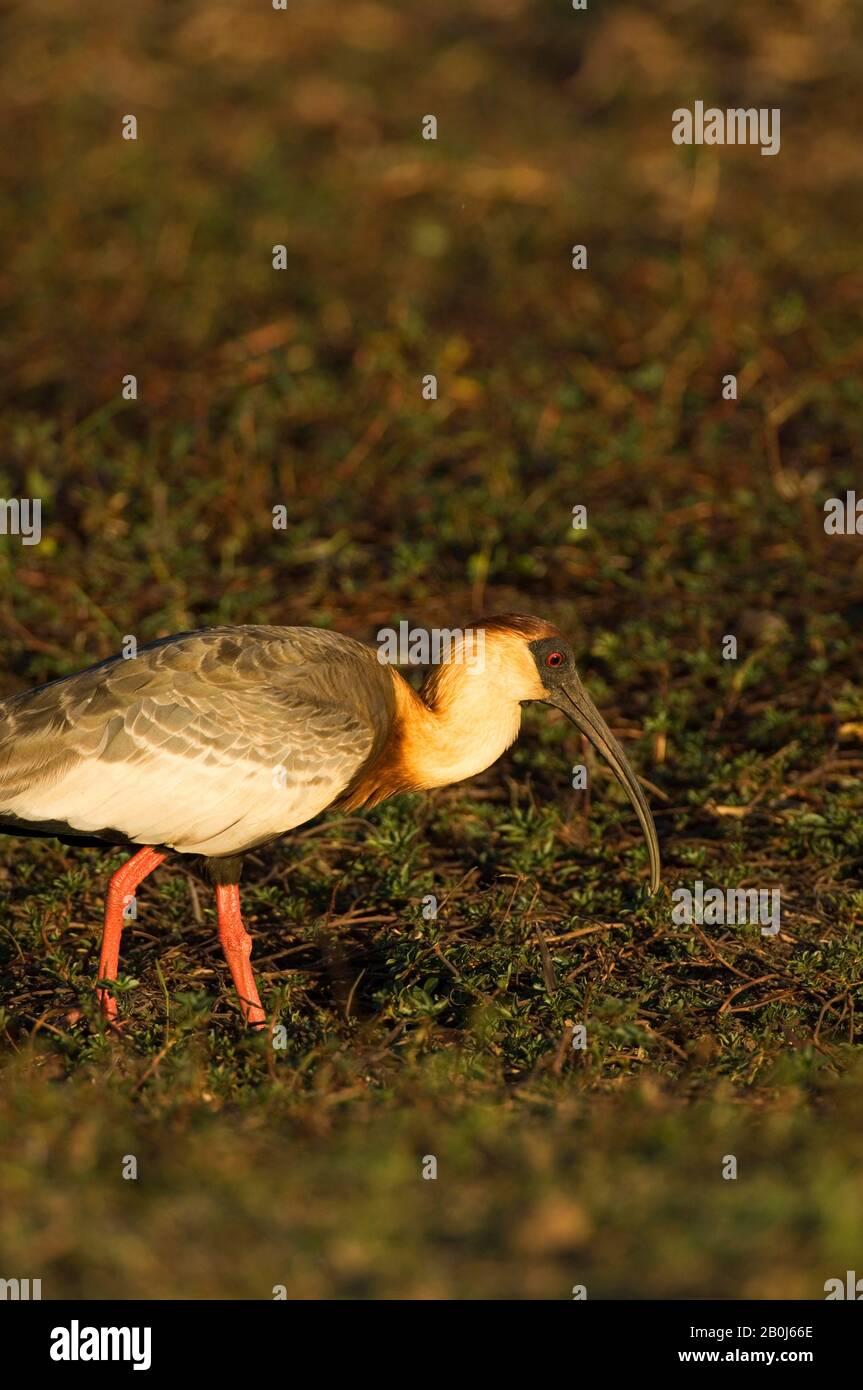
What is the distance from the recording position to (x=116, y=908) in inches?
208

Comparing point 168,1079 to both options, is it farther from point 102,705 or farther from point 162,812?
point 102,705

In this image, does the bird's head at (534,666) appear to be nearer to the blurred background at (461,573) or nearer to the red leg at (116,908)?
the blurred background at (461,573)

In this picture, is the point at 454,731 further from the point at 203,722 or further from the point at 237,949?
the point at 237,949

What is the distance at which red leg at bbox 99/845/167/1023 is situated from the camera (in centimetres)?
518

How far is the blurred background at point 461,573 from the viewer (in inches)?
151

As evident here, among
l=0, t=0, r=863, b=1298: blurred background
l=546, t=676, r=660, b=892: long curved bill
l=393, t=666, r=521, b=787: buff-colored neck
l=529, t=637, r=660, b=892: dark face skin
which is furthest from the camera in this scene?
l=546, t=676, r=660, b=892: long curved bill

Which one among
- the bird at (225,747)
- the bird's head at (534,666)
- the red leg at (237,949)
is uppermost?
the bird's head at (534,666)

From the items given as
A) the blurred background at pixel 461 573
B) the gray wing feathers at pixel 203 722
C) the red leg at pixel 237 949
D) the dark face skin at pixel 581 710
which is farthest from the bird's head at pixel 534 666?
the red leg at pixel 237 949

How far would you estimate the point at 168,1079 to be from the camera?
461 centimetres

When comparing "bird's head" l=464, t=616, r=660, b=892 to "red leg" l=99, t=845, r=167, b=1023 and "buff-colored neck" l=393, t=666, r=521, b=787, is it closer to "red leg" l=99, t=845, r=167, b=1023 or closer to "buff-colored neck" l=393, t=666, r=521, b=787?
"buff-colored neck" l=393, t=666, r=521, b=787

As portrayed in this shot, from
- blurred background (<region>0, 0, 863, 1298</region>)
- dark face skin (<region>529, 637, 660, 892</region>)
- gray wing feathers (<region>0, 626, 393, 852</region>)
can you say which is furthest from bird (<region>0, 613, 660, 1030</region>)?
blurred background (<region>0, 0, 863, 1298</region>)

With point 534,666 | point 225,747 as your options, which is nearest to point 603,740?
point 534,666

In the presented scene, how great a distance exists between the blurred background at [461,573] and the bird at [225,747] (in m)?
0.49

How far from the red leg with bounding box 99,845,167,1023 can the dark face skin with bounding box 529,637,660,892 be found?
150 centimetres
